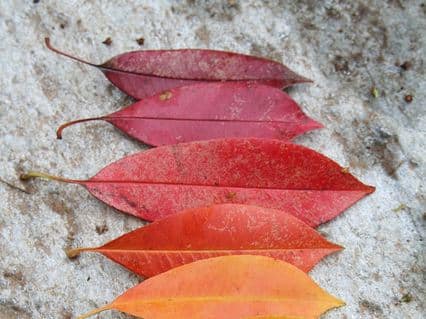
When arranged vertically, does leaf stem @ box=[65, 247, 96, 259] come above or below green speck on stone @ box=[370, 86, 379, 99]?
below

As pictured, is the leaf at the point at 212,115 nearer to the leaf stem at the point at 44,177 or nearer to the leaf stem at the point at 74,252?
the leaf stem at the point at 44,177

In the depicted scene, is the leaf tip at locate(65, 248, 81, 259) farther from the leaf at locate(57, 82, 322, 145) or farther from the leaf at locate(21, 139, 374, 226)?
the leaf at locate(57, 82, 322, 145)

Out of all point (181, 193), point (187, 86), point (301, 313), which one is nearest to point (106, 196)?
point (181, 193)

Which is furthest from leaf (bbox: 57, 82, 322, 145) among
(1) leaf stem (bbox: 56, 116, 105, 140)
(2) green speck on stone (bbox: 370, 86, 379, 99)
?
(2) green speck on stone (bbox: 370, 86, 379, 99)

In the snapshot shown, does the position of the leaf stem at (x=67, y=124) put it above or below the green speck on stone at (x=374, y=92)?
below

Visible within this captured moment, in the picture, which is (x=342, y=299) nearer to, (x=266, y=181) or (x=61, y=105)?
(x=266, y=181)

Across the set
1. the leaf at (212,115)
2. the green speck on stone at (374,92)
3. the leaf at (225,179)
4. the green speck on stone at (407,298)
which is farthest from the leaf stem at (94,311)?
the green speck on stone at (374,92)
